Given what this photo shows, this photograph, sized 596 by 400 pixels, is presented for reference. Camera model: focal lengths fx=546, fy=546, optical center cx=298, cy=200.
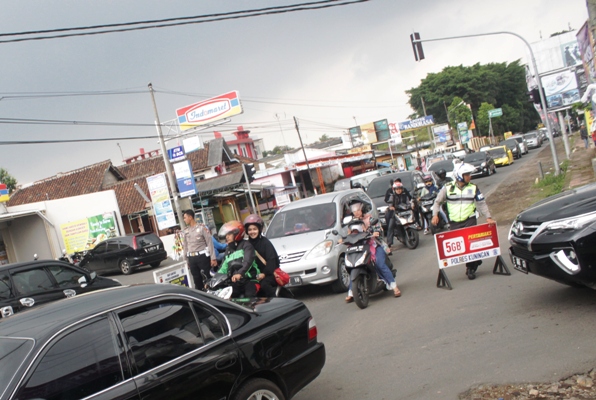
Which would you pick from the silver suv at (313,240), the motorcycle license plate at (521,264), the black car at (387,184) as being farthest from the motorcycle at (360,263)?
the black car at (387,184)

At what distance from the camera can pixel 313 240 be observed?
31.8ft

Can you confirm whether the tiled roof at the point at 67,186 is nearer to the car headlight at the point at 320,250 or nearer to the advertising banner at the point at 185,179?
the advertising banner at the point at 185,179

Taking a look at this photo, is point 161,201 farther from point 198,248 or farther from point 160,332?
point 160,332

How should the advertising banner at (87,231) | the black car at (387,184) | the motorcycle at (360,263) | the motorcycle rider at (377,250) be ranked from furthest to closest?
the advertising banner at (87,231), the black car at (387,184), the motorcycle rider at (377,250), the motorcycle at (360,263)

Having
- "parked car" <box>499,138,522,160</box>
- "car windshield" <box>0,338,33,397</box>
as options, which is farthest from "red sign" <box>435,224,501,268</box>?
"parked car" <box>499,138,522,160</box>

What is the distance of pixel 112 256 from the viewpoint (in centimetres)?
2472

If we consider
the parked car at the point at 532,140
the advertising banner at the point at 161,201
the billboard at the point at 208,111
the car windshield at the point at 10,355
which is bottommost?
the parked car at the point at 532,140

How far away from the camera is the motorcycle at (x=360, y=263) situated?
26.9 ft

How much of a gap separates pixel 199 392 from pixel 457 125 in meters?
69.9

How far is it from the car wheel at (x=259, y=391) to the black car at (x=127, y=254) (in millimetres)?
21167

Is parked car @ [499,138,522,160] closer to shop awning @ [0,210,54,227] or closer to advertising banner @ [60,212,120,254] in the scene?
advertising banner @ [60,212,120,254]

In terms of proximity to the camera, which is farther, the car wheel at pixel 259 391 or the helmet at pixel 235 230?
the helmet at pixel 235 230

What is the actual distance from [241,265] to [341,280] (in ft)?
10.1

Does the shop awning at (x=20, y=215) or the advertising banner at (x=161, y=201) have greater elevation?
the shop awning at (x=20, y=215)
